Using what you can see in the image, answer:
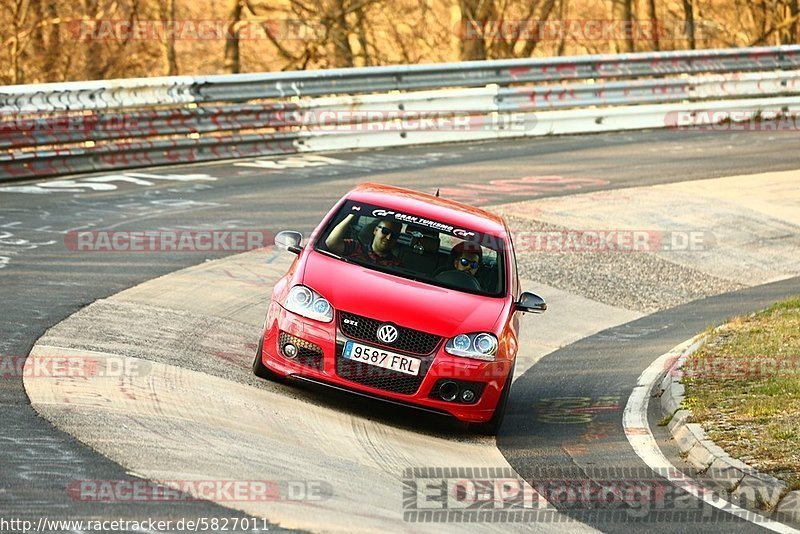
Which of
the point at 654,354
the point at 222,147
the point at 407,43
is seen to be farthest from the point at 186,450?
the point at 407,43

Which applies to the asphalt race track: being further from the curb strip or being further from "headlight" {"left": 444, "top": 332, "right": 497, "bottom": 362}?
"headlight" {"left": 444, "top": 332, "right": 497, "bottom": 362}

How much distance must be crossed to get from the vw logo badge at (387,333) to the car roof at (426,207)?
1655mm

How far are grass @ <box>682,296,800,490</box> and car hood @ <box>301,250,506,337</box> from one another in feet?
6.00

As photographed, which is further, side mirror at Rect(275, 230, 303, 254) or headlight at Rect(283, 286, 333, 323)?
side mirror at Rect(275, 230, 303, 254)

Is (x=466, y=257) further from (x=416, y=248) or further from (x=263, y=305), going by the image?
(x=263, y=305)

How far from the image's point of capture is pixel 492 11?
121 ft

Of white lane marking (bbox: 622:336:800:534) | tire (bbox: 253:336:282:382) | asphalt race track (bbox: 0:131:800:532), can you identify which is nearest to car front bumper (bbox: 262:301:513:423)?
tire (bbox: 253:336:282:382)

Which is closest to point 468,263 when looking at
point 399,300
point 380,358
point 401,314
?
point 399,300

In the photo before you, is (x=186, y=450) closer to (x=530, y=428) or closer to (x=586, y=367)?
(x=530, y=428)

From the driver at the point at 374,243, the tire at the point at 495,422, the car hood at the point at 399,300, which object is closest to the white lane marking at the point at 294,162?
the driver at the point at 374,243

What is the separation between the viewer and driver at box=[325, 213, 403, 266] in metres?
10.3

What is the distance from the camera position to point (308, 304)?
954cm

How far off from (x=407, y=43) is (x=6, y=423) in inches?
1352

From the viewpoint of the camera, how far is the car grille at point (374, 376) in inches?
365
